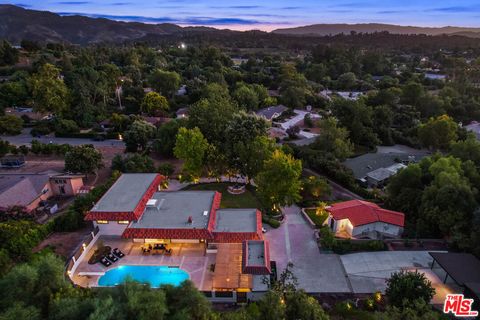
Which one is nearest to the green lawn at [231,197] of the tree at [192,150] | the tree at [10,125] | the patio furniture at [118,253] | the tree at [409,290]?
the tree at [192,150]

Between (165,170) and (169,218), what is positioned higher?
(169,218)

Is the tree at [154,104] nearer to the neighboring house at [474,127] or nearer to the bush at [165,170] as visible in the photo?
the bush at [165,170]

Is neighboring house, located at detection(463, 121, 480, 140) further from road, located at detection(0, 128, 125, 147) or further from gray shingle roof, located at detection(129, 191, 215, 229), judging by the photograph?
road, located at detection(0, 128, 125, 147)

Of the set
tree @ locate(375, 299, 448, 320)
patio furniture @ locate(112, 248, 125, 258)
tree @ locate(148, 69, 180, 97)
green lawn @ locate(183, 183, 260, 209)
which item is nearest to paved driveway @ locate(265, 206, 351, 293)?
green lawn @ locate(183, 183, 260, 209)

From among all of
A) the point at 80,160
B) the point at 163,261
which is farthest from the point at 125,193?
the point at 80,160

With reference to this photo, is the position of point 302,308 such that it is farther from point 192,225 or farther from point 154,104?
point 154,104

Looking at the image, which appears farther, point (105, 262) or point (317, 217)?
point (317, 217)
